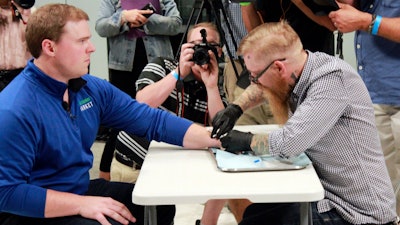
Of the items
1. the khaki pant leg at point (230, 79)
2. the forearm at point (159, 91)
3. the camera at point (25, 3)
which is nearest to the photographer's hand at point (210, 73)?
the forearm at point (159, 91)

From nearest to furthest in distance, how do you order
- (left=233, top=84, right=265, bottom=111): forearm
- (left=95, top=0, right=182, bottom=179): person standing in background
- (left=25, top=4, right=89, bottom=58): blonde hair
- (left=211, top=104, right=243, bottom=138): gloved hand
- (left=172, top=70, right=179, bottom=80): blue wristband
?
(left=25, top=4, right=89, bottom=58): blonde hair < (left=211, top=104, right=243, bottom=138): gloved hand < (left=233, top=84, right=265, bottom=111): forearm < (left=172, top=70, right=179, bottom=80): blue wristband < (left=95, top=0, right=182, bottom=179): person standing in background

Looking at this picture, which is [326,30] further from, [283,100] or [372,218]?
[372,218]

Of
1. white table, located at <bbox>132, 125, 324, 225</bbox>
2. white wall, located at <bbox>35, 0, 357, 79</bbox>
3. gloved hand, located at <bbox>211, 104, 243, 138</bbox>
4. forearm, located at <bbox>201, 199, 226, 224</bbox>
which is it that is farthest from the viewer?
white wall, located at <bbox>35, 0, 357, 79</bbox>

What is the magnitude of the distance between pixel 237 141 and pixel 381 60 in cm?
84

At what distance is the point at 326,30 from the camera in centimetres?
222

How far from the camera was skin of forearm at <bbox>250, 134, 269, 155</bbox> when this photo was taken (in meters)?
1.59

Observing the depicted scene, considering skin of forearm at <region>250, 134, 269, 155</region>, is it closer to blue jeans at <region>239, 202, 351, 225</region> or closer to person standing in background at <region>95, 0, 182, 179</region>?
blue jeans at <region>239, 202, 351, 225</region>

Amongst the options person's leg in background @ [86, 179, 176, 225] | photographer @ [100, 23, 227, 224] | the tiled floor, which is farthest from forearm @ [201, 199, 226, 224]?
person's leg in background @ [86, 179, 176, 225]

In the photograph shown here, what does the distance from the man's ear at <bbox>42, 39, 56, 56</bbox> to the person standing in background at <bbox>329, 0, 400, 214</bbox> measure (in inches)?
41.9

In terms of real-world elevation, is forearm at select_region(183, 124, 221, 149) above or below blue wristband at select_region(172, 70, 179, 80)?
below

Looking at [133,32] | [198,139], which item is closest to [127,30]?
[133,32]

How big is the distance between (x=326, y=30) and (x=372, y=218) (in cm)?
96

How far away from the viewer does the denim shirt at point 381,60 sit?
82.0 inches

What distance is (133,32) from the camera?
2951mm
